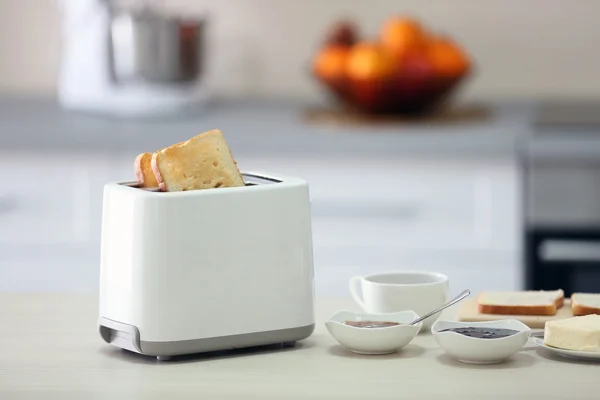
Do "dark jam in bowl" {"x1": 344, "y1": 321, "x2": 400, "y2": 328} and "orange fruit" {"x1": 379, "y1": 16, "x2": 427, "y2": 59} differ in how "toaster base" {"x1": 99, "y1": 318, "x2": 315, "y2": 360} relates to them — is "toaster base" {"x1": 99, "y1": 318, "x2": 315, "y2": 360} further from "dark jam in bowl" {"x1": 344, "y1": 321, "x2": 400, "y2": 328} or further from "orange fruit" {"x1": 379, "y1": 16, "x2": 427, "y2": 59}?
"orange fruit" {"x1": 379, "y1": 16, "x2": 427, "y2": 59}

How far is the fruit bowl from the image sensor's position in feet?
8.26

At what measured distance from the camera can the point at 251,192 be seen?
98cm

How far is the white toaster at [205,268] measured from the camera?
0.95m

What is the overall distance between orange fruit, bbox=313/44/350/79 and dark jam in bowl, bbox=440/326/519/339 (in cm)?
164

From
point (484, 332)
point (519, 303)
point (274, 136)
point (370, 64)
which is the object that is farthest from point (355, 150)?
point (484, 332)

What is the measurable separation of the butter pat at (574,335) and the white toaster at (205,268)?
0.23 metres

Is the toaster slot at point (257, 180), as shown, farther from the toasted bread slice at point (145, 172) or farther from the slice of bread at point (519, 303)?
the slice of bread at point (519, 303)

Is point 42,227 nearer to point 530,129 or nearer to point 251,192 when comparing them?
point 530,129

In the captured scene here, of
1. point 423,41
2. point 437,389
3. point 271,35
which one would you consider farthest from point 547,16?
point 437,389

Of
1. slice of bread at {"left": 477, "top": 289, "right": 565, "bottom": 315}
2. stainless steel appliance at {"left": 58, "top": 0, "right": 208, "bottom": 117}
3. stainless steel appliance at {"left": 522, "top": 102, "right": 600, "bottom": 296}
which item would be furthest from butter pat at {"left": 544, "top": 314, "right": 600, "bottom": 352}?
stainless steel appliance at {"left": 58, "top": 0, "right": 208, "bottom": 117}

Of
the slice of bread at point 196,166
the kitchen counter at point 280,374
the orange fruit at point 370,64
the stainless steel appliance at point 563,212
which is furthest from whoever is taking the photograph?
the orange fruit at point 370,64

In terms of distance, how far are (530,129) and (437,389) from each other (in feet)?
4.93

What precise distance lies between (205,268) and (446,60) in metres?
1.71

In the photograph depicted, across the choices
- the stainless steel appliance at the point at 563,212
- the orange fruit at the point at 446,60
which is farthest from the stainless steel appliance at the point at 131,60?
the stainless steel appliance at the point at 563,212
